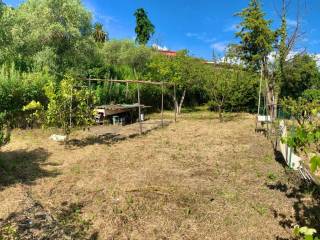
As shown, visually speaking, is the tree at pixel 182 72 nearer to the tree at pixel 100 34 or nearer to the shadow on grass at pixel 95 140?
the shadow on grass at pixel 95 140

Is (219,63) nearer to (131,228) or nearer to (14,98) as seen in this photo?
(14,98)

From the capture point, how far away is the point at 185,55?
2427 centimetres

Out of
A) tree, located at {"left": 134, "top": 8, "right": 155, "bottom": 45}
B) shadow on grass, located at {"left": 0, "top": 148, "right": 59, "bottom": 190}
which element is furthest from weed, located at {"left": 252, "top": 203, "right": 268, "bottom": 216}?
tree, located at {"left": 134, "top": 8, "right": 155, "bottom": 45}

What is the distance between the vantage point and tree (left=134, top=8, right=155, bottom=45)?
5100 centimetres

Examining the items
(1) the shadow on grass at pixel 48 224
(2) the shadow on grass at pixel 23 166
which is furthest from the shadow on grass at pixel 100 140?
(1) the shadow on grass at pixel 48 224

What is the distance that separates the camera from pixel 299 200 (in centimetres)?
657

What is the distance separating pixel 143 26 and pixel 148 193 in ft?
154

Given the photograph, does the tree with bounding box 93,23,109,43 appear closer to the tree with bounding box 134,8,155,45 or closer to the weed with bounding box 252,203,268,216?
the tree with bounding box 134,8,155,45

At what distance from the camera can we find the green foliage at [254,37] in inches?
806

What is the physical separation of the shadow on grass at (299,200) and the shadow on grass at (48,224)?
3.05 m

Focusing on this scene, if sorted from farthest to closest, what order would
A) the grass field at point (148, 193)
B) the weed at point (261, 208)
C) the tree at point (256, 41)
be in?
the tree at point (256, 41), the weed at point (261, 208), the grass field at point (148, 193)

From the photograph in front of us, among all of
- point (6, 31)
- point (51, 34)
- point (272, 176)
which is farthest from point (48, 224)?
point (51, 34)

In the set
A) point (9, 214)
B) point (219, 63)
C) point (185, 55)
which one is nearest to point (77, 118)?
point (9, 214)

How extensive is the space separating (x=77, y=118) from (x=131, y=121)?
674cm
